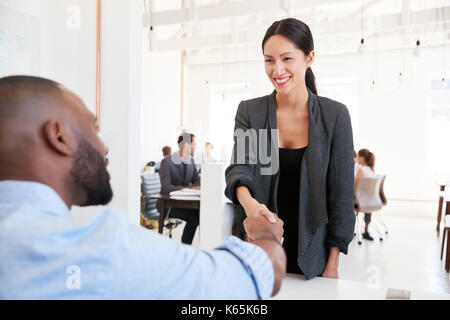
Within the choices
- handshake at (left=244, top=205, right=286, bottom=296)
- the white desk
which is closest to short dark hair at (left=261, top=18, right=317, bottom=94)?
handshake at (left=244, top=205, right=286, bottom=296)

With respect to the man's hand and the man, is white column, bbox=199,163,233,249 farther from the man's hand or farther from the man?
the man

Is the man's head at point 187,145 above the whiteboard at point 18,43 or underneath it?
underneath

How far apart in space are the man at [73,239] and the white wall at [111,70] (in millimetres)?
1551

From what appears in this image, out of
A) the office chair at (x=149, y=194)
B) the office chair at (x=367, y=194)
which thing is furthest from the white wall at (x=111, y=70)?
the office chair at (x=367, y=194)

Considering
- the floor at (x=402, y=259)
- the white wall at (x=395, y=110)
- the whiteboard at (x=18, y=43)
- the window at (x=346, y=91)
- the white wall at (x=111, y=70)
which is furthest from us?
the window at (x=346, y=91)

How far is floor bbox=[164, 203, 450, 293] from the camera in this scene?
358cm

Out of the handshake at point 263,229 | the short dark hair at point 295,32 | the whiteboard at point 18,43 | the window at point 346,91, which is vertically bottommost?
the handshake at point 263,229

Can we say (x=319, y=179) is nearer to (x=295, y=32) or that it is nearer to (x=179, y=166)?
(x=295, y=32)

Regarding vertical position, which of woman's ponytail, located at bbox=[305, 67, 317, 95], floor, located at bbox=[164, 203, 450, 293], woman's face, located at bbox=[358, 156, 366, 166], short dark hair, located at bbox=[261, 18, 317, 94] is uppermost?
short dark hair, located at bbox=[261, 18, 317, 94]

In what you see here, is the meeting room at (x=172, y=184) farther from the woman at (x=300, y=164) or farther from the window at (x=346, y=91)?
the window at (x=346, y=91)

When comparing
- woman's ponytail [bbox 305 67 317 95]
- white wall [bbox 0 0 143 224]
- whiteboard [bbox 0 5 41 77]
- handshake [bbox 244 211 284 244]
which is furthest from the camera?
white wall [bbox 0 0 143 224]

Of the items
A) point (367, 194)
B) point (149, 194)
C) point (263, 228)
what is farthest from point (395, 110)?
point (263, 228)

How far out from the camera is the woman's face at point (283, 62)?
111cm
